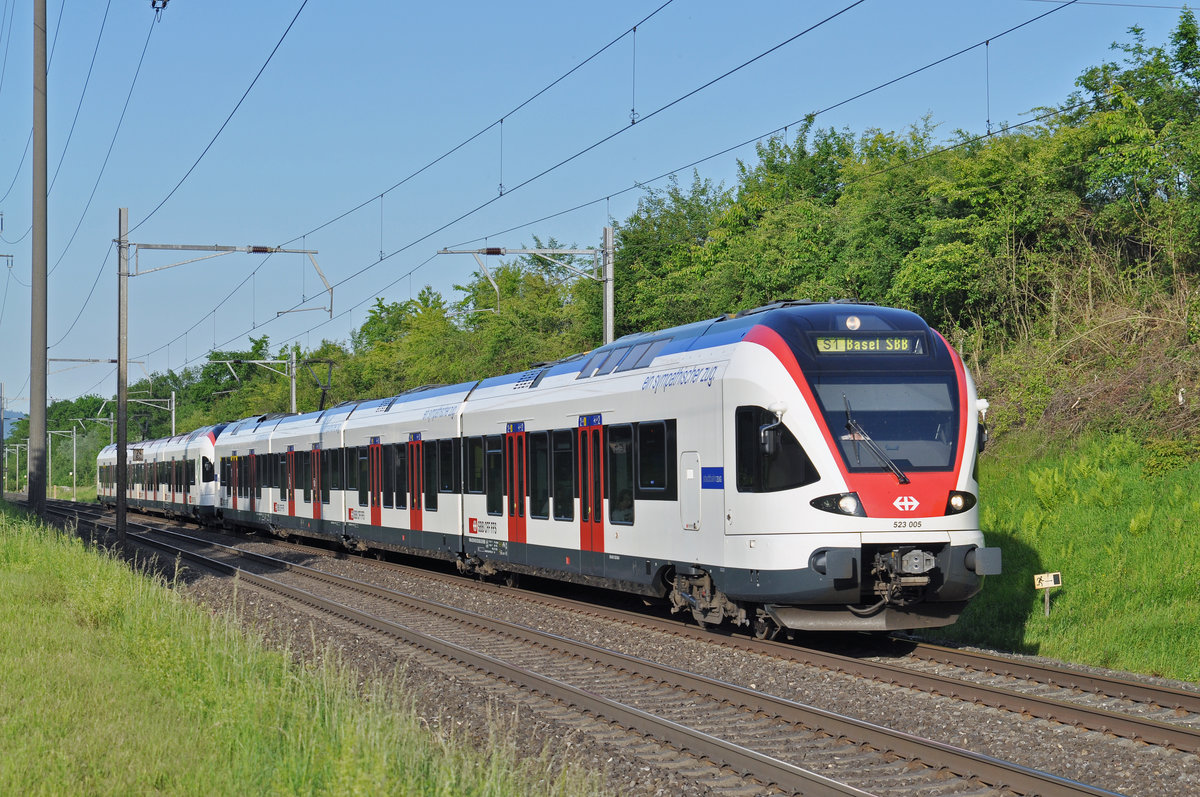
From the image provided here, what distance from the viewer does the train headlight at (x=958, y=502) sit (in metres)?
12.0

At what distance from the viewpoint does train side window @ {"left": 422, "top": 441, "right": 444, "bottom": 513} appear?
22.3 metres

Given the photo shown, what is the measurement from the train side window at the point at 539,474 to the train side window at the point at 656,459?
2975mm

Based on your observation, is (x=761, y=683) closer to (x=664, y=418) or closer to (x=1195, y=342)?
(x=664, y=418)

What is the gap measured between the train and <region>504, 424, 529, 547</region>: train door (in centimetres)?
4

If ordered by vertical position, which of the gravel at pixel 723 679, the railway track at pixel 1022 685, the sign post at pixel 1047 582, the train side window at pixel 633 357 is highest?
the train side window at pixel 633 357

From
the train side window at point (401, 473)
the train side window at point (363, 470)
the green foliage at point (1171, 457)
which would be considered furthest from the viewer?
the train side window at point (363, 470)

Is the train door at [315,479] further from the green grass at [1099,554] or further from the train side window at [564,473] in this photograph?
the green grass at [1099,554]

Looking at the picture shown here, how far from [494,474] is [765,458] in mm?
8222

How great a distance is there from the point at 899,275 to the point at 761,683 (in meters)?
16.9

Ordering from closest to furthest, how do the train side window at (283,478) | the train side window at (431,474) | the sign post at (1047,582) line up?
1. the sign post at (1047,582)
2. the train side window at (431,474)
3. the train side window at (283,478)

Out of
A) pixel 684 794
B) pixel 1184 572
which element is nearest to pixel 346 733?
pixel 684 794

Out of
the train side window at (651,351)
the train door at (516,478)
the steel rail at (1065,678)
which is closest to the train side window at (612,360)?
the train side window at (651,351)

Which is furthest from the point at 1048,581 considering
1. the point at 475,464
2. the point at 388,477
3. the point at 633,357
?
the point at 388,477

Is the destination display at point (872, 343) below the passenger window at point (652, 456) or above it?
above
